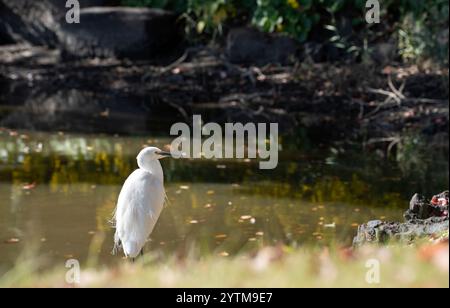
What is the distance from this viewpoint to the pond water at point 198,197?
7480 millimetres

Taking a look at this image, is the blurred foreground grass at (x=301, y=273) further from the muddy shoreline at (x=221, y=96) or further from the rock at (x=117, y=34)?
the rock at (x=117, y=34)

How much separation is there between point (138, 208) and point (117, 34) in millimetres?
11233

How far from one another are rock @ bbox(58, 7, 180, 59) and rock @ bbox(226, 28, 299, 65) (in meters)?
1.54

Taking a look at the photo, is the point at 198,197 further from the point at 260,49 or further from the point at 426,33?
the point at 260,49

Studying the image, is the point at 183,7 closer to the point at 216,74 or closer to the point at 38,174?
the point at 216,74

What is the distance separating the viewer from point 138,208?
6.19 m

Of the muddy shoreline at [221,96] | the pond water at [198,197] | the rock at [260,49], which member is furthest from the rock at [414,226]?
the rock at [260,49]

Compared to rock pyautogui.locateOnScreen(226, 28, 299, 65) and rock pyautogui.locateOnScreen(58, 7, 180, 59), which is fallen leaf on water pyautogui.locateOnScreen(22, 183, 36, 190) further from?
rock pyautogui.locateOnScreen(58, 7, 180, 59)

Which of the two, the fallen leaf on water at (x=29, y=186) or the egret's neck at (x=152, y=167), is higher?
the egret's neck at (x=152, y=167)

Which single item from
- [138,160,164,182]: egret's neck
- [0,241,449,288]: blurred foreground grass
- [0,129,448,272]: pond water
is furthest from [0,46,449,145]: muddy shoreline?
[0,241,449,288]: blurred foreground grass

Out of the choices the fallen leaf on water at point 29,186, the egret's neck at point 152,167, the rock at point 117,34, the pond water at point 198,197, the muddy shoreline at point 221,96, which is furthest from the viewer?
the rock at point 117,34

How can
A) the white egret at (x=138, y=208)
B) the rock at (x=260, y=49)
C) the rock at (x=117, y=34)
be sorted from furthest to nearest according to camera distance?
the rock at (x=117, y=34)
the rock at (x=260, y=49)
the white egret at (x=138, y=208)

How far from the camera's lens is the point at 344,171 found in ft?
33.3

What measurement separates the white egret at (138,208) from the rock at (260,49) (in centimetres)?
1013
